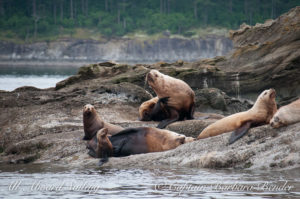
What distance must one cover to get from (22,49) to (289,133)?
90.2 meters

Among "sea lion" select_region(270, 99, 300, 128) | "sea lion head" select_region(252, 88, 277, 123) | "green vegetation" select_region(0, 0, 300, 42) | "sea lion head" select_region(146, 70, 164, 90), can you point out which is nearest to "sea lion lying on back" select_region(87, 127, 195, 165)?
"sea lion head" select_region(252, 88, 277, 123)

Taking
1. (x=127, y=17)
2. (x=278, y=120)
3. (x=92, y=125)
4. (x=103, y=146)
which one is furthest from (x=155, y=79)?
(x=127, y=17)

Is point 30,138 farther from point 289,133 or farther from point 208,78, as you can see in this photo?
point 208,78

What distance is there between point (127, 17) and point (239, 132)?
9572cm

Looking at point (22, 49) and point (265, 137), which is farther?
point (22, 49)

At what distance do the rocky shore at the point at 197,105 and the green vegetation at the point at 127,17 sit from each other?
75.9 meters

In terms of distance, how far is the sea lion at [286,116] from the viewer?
883 cm

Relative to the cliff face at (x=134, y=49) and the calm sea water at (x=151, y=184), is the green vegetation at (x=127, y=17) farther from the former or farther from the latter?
the calm sea water at (x=151, y=184)

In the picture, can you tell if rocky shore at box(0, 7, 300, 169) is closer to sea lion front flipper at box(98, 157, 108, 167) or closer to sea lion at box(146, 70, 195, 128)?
sea lion front flipper at box(98, 157, 108, 167)

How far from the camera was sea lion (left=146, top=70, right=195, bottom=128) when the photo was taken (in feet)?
38.9

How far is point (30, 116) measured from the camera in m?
12.5

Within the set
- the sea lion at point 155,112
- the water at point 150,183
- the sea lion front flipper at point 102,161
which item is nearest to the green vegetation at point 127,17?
the sea lion at point 155,112

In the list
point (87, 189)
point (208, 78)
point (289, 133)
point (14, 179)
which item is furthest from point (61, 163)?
point (208, 78)

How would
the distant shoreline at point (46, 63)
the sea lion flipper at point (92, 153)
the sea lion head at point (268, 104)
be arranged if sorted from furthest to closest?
the distant shoreline at point (46, 63) → the sea lion flipper at point (92, 153) → the sea lion head at point (268, 104)
